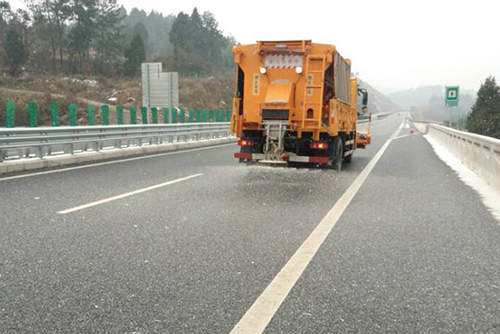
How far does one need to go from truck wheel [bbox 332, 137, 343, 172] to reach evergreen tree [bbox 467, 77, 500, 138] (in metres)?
65.8

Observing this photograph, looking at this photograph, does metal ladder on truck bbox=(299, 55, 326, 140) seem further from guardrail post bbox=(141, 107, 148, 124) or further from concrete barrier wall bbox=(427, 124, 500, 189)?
guardrail post bbox=(141, 107, 148, 124)

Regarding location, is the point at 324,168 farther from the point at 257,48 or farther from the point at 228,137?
the point at 228,137

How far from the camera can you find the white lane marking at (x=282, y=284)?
2.85 metres

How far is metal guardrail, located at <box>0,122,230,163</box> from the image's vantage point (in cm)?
1049

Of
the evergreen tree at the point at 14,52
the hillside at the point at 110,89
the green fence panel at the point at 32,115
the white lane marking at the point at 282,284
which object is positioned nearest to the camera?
the white lane marking at the point at 282,284

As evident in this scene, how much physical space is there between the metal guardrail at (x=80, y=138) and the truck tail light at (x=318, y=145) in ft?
22.1

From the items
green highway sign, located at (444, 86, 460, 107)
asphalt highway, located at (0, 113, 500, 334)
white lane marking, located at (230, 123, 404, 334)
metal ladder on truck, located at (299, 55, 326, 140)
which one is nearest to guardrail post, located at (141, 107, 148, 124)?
metal ladder on truck, located at (299, 55, 326, 140)

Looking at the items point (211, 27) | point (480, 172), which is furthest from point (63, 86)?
point (480, 172)

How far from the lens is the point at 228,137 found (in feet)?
80.6

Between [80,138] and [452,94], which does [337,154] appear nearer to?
[80,138]

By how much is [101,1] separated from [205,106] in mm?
29875

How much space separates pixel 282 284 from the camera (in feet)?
11.7

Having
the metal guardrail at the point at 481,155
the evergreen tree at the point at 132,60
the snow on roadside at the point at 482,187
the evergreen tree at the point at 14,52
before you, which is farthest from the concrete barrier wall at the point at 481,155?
the evergreen tree at the point at 14,52

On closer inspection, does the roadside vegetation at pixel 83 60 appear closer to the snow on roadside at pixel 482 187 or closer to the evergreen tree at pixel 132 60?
the evergreen tree at pixel 132 60
